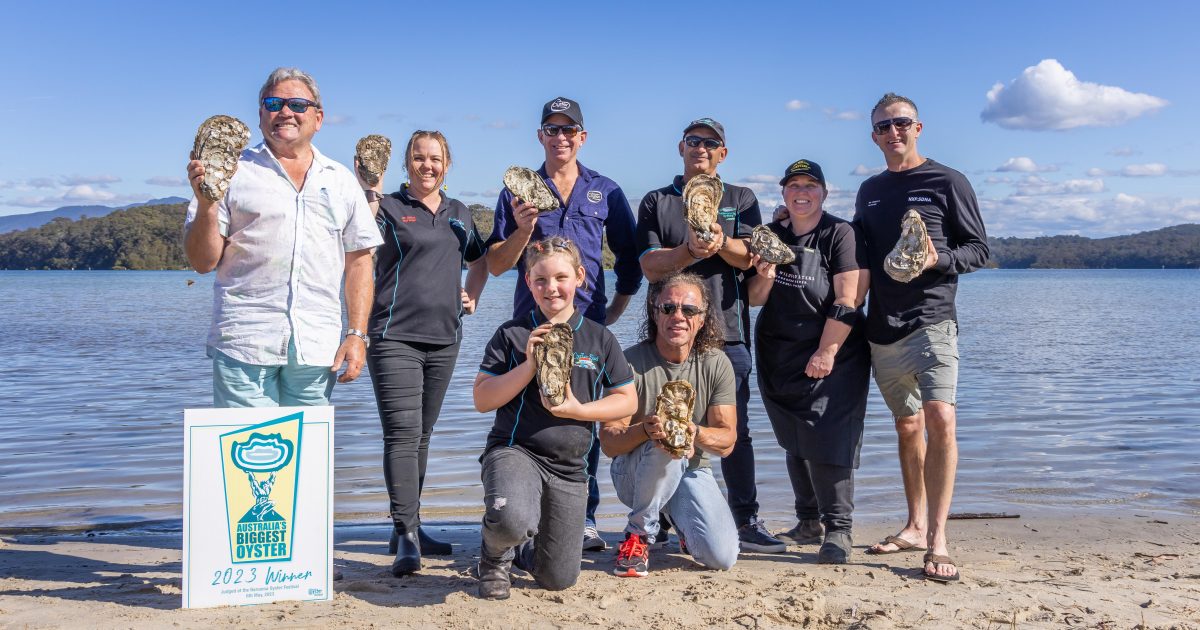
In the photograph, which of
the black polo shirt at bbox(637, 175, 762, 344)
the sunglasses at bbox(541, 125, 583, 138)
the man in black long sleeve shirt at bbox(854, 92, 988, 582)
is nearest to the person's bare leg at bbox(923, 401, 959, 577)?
the man in black long sleeve shirt at bbox(854, 92, 988, 582)

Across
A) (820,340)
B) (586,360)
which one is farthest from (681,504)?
(820,340)

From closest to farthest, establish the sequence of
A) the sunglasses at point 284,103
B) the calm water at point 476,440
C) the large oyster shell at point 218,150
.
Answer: the large oyster shell at point 218,150, the sunglasses at point 284,103, the calm water at point 476,440

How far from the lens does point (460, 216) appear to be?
192 inches

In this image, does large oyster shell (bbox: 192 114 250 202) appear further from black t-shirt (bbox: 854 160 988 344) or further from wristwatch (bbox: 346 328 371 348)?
black t-shirt (bbox: 854 160 988 344)

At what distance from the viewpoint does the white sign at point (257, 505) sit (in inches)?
145

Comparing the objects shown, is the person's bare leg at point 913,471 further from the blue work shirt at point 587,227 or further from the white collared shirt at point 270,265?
the white collared shirt at point 270,265

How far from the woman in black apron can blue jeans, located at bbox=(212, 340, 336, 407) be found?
2331 mm

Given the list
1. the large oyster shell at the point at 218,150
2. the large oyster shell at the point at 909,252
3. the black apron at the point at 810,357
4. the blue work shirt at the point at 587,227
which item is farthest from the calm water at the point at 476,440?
the large oyster shell at the point at 218,150

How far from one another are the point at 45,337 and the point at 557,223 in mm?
21239

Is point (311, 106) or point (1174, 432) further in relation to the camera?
point (1174, 432)

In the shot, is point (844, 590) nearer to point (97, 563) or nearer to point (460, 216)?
point (460, 216)

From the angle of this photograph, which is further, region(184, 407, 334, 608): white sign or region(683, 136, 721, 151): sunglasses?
region(683, 136, 721, 151): sunglasses

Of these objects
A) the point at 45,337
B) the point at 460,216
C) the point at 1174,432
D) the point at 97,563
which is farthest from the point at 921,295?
the point at 45,337

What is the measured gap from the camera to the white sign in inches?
145
